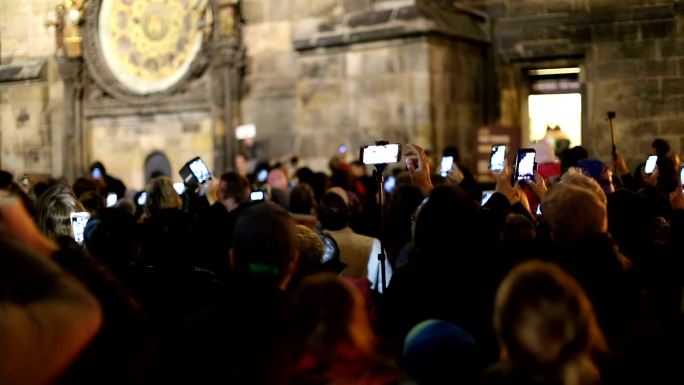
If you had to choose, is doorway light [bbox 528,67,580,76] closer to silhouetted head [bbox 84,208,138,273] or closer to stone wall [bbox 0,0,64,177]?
stone wall [bbox 0,0,64,177]

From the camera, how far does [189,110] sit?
1745cm

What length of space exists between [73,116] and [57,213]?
43.4 ft

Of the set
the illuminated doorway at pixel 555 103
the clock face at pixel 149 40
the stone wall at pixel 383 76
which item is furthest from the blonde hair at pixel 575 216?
the clock face at pixel 149 40

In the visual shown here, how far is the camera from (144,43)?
720 inches

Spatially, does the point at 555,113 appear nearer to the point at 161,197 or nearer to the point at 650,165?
the point at 650,165

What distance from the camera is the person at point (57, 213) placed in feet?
20.3

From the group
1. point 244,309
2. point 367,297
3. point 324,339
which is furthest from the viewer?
point 367,297

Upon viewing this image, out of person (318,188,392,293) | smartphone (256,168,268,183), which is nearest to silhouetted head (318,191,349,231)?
person (318,188,392,293)

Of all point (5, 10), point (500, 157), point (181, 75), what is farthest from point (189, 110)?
point (500, 157)

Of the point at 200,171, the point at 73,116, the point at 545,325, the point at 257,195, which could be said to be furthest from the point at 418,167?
the point at 73,116

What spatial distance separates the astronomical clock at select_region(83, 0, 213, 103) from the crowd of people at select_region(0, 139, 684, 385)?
10859 mm

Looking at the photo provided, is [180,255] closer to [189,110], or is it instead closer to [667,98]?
[667,98]

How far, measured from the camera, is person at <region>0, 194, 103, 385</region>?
6.91ft

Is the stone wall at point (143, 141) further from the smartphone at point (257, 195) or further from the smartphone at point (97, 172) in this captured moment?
the smartphone at point (257, 195)
